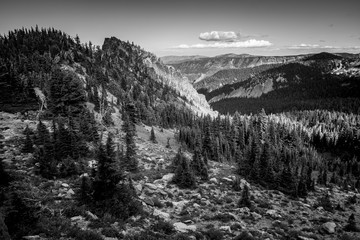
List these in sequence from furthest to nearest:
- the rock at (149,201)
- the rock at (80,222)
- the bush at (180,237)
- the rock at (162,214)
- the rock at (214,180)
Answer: the rock at (214,180), the rock at (149,201), the rock at (162,214), the bush at (180,237), the rock at (80,222)

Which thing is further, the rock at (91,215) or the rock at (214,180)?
the rock at (214,180)

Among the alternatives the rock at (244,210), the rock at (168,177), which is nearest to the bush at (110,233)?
the rock at (244,210)

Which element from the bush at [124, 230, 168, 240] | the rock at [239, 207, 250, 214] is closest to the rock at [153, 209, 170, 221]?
the bush at [124, 230, 168, 240]

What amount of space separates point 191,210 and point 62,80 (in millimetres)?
36448

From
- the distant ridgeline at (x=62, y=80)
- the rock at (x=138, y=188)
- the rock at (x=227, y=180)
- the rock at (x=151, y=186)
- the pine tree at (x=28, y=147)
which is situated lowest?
the rock at (x=227, y=180)

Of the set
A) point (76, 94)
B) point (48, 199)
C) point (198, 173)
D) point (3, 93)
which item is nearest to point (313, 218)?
point (198, 173)

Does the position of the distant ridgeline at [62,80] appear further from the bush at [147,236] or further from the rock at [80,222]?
the bush at [147,236]

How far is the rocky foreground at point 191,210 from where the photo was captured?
15.0 meters

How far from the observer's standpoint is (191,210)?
68.7 feet

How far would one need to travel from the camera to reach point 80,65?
108562mm

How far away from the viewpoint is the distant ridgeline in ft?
143

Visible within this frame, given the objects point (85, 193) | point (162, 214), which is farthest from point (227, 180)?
point (85, 193)

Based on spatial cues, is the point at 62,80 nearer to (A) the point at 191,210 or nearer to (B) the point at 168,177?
(B) the point at 168,177

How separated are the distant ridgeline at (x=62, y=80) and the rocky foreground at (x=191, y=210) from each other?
11192 mm
